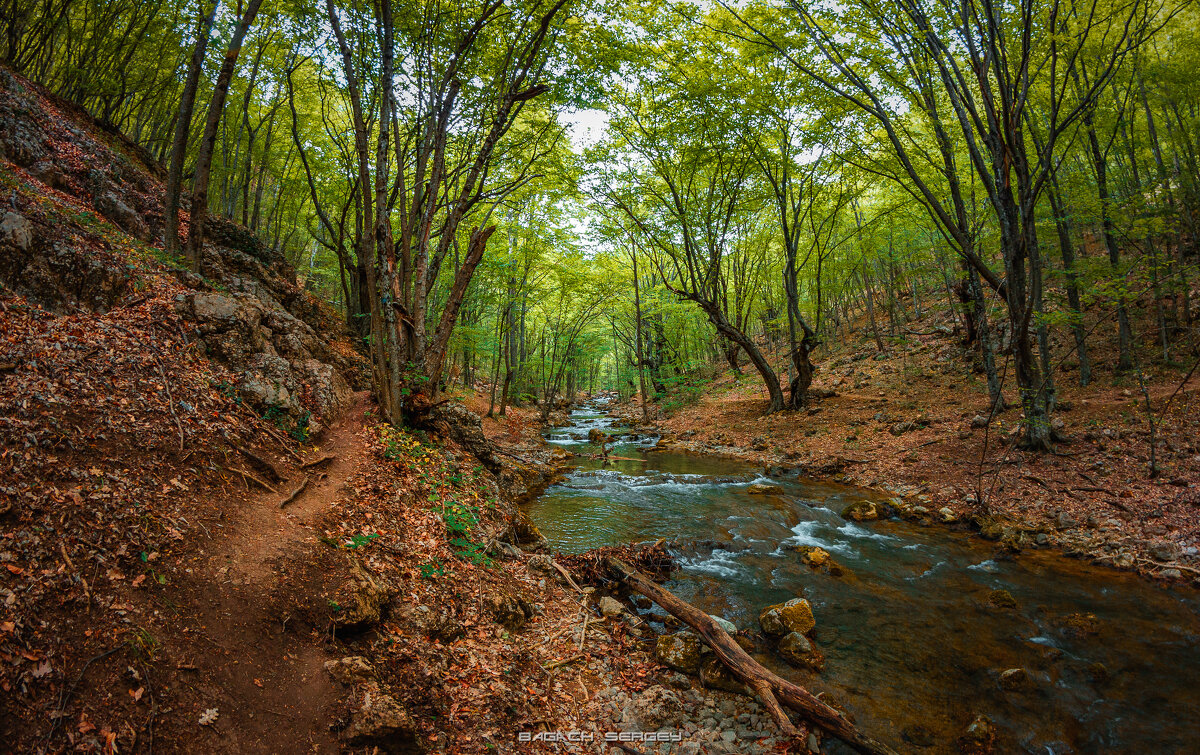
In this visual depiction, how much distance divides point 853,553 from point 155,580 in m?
9.16

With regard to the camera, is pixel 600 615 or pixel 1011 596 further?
pixel 1011 596

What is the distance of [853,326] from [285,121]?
38.2 metres

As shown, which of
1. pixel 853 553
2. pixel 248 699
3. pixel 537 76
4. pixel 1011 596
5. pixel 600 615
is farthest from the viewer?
pixel 537 76

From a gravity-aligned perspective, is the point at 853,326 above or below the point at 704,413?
above

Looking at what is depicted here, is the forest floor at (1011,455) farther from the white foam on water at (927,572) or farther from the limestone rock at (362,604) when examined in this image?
the limestone rock at (362,604)

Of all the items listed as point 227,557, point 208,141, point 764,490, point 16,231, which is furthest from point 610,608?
point 208,141

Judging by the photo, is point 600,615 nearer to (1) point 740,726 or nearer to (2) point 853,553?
(1) point 740,726

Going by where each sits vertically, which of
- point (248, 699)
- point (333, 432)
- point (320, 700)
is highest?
point (333, 432)

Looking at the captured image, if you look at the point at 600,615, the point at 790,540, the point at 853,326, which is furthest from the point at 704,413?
the point at 853,326

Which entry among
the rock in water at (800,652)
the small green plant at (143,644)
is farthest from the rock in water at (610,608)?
the small green plant at (143,644)

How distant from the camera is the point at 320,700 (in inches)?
120

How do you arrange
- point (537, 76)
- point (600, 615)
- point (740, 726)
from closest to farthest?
point (740, 726)
point (600, 615)
point (537, 76)

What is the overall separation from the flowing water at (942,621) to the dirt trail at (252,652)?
180 inches

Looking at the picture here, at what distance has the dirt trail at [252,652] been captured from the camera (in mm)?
2670
